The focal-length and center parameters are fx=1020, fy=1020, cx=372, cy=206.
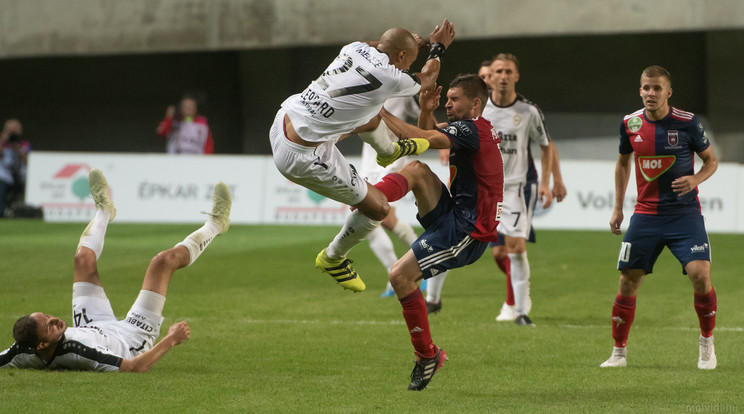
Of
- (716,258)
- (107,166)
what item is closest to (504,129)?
(716,258)

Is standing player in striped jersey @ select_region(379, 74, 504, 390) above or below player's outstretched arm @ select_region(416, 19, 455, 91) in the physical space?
below

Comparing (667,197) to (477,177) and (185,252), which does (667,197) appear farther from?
(185,252)

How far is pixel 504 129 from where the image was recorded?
9.66m

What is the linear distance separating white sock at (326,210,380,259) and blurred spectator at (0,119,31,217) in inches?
581

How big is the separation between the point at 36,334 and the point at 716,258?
1032cm

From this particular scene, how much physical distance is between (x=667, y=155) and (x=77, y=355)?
417cm

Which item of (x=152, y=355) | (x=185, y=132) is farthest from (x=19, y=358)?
(x=185, y=132)

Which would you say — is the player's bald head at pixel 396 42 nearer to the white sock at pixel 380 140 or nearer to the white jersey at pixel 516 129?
the white sock at pixel 380 140

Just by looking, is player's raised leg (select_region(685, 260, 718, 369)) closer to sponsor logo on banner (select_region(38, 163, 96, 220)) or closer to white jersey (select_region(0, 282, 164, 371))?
white jersey (select_region(0, 282, 164, 371))

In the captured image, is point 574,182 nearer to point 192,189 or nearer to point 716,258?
point 716,258

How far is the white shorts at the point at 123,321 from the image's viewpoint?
6918mm

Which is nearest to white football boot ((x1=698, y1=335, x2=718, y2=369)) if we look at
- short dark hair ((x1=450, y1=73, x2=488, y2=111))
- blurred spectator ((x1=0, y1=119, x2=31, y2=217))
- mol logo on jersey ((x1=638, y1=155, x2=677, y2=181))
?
mol logo on jersey ((x1=638, y1=155, x2=677, y2=181))

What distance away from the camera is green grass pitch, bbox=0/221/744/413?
19.6 ft

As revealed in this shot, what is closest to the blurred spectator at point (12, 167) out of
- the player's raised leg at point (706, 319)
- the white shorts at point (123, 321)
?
the white shorts at point (123, 321)
